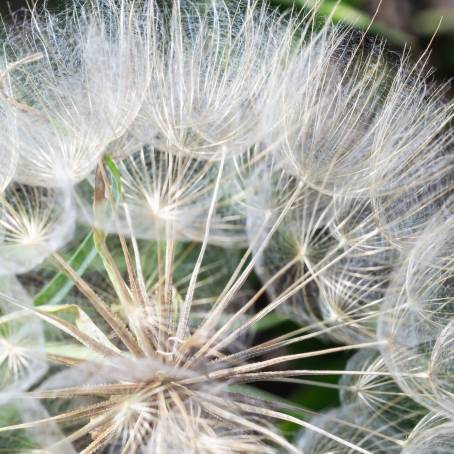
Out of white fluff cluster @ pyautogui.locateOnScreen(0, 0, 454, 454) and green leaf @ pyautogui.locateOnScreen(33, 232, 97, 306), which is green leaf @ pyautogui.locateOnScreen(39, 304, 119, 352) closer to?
white fluff cluster @ pyautogui.locateOnScreen(0, 0, 454, 454)

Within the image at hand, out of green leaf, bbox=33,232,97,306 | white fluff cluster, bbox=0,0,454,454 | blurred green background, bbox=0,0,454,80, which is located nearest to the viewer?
white fluff cluster, bbox=0,0,454,454

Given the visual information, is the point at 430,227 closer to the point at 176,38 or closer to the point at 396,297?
the point at 396,297

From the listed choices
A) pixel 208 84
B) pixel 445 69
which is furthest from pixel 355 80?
pixel 445 69

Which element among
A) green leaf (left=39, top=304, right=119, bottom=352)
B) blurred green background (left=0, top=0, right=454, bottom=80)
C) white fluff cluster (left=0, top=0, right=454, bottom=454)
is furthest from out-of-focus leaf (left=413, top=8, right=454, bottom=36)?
green leaf (left=39, top=304, right=119, bottom=352)

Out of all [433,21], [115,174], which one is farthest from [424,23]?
[115,174]

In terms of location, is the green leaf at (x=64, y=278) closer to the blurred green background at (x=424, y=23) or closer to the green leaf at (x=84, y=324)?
the green leaf at (x=84, y=324)

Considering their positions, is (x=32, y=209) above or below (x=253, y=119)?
below
